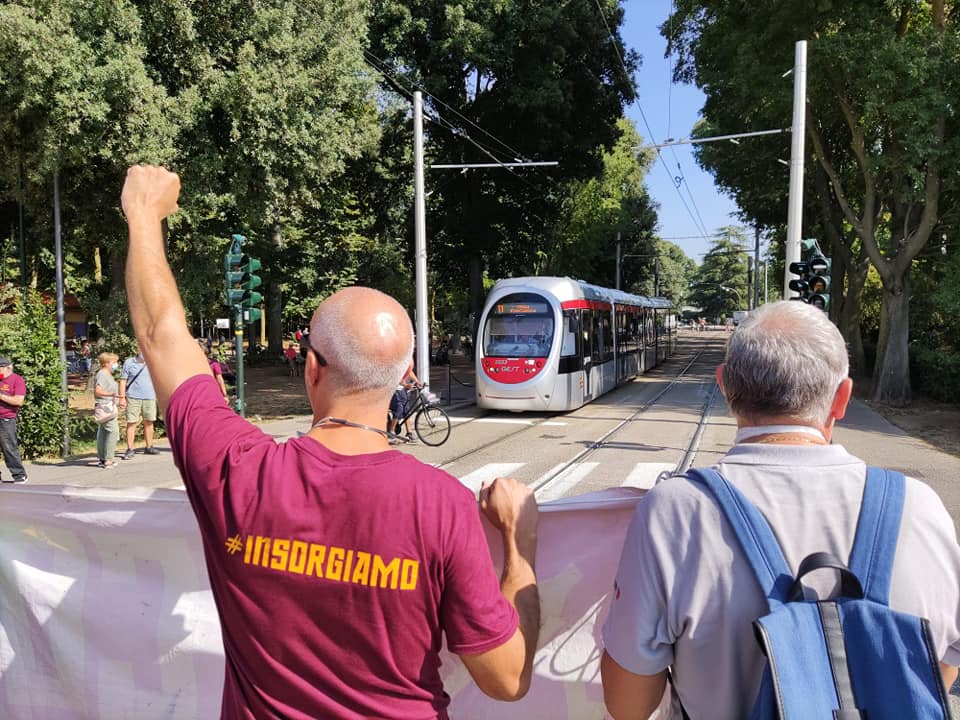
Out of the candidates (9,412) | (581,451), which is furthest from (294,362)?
(9,412)

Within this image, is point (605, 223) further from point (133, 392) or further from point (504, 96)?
point (133, 392)

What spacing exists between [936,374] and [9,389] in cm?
2144

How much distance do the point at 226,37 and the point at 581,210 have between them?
30.8m

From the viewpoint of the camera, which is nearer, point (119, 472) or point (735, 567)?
point (735, 567)

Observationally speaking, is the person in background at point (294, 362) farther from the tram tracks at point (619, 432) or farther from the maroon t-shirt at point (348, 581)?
the maroon t-shirt at point (348, 581)

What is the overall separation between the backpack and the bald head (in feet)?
2.86

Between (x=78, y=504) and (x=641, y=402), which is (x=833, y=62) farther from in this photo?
(x=78, y=504)

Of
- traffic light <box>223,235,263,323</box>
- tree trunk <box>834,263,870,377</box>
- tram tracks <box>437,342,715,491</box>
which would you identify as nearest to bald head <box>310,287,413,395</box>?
tram tracks <box>437,342,715,491</box>

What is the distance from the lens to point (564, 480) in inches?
394

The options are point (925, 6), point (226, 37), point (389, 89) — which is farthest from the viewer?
point (389, 89)

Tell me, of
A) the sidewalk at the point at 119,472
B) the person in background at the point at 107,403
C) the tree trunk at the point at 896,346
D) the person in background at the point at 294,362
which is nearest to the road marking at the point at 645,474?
the sidewalk at the point at 119,472

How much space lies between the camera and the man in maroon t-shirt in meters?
1.46

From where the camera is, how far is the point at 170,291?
1.84 metres

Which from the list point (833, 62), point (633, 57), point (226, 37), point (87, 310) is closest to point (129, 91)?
point (226, 37)
